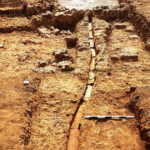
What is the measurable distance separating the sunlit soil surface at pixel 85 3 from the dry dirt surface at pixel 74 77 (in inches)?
15.0

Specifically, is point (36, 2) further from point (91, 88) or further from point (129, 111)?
point (129, 111)

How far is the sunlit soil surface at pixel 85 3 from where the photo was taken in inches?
310

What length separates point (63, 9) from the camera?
7.11m

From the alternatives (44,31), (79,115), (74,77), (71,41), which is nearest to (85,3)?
(44,31)

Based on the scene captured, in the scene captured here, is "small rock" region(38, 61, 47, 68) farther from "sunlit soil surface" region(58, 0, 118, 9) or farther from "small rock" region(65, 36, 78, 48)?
"sunlit soil surface" region(58, 0, 118, 9)

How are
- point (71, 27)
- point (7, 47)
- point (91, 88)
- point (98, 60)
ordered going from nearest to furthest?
point (91, 88), point (98, 60), point (7, 47), point (71, 27)

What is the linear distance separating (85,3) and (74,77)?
4910 millimetres

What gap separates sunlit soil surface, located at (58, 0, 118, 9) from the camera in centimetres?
786

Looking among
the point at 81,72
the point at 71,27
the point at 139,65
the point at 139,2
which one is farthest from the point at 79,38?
the point at 139,2

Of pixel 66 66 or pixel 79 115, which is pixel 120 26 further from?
pixel 79 115

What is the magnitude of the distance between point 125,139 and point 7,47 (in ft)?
15.2

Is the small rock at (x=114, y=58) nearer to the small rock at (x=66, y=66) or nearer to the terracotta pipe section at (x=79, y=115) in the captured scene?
the terracotta pipe section at (x=79, y=115)

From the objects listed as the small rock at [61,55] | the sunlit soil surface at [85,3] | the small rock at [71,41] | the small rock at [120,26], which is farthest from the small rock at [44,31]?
the small rock at [120,26]

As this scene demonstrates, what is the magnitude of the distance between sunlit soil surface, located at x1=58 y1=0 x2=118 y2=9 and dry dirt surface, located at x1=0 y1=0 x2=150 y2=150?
1.25 feet
